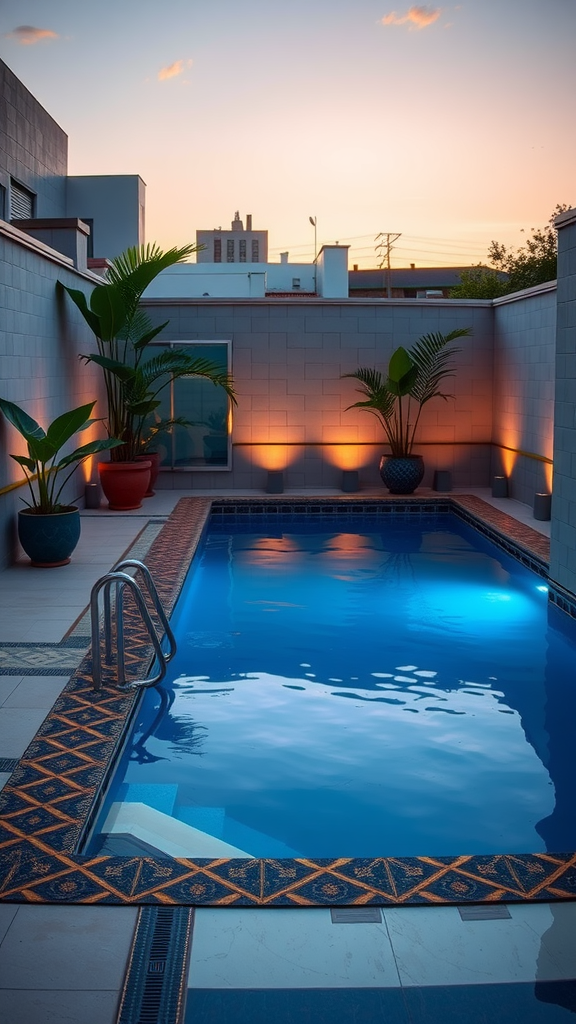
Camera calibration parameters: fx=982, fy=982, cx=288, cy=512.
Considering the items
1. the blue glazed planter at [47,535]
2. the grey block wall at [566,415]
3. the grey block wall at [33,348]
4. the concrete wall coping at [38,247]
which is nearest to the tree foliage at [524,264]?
the concrete wall coping at [38,247]

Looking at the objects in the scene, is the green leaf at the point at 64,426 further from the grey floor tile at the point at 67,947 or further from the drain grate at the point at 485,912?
the drain grate at the point at 485,912

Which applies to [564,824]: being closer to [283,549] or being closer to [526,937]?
[526,937]

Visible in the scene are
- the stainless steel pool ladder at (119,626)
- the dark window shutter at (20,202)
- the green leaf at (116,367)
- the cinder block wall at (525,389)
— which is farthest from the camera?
the dark window shutter at (20,202)

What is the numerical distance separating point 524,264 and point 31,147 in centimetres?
1540

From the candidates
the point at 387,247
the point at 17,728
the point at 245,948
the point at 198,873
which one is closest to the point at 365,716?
the point at 17,728

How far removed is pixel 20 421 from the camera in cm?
689

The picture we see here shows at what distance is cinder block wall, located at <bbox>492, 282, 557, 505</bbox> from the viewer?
394 inches

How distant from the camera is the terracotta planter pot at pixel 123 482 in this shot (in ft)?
33.8

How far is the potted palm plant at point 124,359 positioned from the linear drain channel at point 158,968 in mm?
7121

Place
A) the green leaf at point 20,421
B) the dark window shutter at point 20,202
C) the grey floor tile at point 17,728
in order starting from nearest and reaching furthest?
the grey floor tile at point 17,728 → the green leaf at point 20,421 → the dark window shutter at point 20,202

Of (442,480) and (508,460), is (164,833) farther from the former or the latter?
(442,480)

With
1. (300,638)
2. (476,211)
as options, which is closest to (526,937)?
(300,638)

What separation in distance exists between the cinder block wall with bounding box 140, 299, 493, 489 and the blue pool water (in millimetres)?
4204

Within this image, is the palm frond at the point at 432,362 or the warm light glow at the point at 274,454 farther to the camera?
the warm light glow at the point at 274,454
